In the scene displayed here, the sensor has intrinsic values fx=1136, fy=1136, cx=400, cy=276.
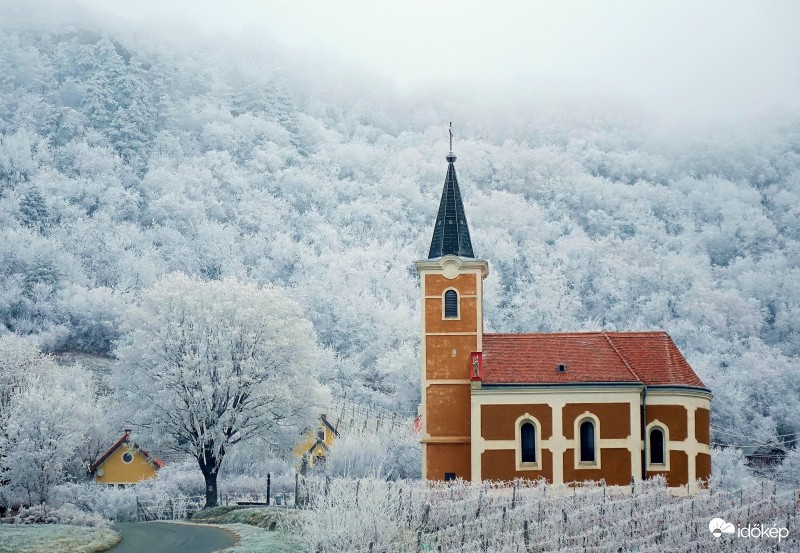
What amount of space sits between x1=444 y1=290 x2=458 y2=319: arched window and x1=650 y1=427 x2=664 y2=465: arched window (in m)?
10.2

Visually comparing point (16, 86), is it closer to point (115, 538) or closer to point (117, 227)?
point (117, 227)

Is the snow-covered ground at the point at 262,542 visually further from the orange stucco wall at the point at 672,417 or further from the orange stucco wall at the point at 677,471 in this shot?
the orange stucco wall at the point at 672,417

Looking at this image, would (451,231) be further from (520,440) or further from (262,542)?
(262,542)

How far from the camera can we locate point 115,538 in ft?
117

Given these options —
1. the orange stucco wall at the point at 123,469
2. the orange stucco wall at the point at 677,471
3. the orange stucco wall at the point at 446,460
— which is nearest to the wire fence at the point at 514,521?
the orange stucco wall at the point at 677,471

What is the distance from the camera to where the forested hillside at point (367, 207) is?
109688 mm

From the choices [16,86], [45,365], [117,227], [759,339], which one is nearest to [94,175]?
[117,227]

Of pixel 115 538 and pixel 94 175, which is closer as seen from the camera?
pixel 115 538

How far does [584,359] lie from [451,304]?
6.53 m

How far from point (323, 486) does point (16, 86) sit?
12632 cm

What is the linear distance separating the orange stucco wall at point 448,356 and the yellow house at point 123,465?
1903 centimetres

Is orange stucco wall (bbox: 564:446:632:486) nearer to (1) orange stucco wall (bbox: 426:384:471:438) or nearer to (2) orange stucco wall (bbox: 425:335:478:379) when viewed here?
(1) orange stucco wall (bbox: 426:384:471:438)

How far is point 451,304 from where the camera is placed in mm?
52375

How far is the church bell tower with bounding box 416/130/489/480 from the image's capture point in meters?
50.7
